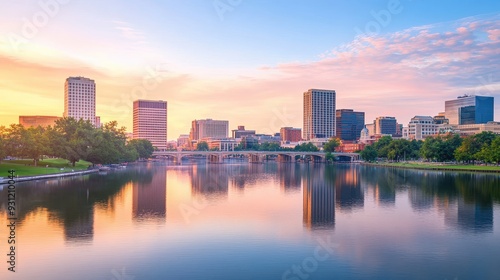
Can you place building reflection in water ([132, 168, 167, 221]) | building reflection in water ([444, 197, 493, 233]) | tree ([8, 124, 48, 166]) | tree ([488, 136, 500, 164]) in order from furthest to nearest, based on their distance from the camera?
tree ([488, 136, 500, 164]) → tree ([8, 124, 48, 166]) → building reflection in water ([132, 168, 167, 221]) → building reflection in water ([444, 197, 493, 233])

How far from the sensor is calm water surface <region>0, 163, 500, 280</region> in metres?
21.1

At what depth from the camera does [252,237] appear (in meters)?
28.4

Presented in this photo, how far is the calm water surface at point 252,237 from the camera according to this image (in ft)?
69.2

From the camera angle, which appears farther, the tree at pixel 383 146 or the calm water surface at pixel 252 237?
the tree at pixel 383 146

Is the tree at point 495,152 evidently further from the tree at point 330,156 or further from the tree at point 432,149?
the tree at point 330,156

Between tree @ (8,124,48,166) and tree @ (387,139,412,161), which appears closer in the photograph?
tree @ (8,124,48,166)

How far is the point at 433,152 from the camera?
12281 centimetres

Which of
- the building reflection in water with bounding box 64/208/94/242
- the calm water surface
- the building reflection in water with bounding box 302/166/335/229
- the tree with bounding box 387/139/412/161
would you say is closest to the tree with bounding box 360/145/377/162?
the tree with bounding box 387/139/412/161

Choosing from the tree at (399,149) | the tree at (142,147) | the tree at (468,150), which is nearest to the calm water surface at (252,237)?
the tree at (468,150)

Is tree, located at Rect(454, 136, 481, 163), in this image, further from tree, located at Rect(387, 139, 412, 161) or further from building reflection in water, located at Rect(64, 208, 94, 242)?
building reflection in water, located at Rect(64, 208, 94, 242)

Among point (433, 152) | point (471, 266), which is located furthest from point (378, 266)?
point (433, 152)

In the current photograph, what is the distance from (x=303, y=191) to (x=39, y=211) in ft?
108

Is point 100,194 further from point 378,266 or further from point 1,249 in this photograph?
point 378,266

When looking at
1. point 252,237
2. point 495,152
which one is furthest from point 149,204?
point 495,152
